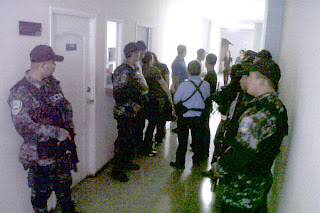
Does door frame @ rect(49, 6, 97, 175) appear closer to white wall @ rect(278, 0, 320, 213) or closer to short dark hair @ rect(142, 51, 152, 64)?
short dark hair @ rect(142, 51, 152, 64)

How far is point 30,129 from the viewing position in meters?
2.16

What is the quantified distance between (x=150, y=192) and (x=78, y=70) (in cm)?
168

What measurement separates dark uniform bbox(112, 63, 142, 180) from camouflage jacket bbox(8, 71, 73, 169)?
1.02 meters

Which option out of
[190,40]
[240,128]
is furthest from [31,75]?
[190,40]

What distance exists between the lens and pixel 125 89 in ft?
11.0

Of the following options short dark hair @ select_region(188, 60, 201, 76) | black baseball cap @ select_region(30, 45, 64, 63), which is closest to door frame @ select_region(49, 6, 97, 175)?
black baseball cap @ select_region(30, 45, 64, 63)

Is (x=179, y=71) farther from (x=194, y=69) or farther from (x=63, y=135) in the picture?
(x=63, y=135)

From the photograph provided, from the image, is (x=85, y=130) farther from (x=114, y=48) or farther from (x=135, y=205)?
(x=114, y=48)

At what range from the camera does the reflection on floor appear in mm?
3072

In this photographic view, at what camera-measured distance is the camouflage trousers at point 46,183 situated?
7.63 feet

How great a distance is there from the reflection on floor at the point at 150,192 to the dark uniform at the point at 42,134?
0.68m

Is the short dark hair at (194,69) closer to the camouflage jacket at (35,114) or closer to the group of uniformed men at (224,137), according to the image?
the group of uniformed men at (224,137)

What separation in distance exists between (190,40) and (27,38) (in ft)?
25.4

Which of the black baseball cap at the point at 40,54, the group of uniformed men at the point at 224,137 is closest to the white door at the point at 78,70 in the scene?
the black baseball cap at the point at 40,54
